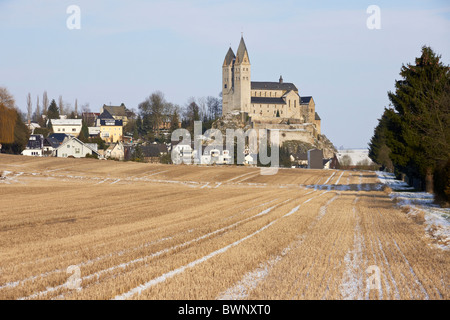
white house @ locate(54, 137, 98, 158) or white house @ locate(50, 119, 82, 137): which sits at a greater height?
white house @ locate(50, 119, 82, 137)

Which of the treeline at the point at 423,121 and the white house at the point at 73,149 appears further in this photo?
the white house at the point at 73,149

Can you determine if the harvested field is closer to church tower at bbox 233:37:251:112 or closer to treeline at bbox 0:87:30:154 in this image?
treeline at bbox 0:87:30:154

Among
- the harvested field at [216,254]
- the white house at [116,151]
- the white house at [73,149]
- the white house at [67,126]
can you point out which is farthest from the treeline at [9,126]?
the harvested field at [216,254]

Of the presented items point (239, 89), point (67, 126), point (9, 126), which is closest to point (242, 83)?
point (239, 89)

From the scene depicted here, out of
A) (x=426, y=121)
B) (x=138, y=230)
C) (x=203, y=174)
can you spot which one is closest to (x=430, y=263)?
(x=138, y=230)

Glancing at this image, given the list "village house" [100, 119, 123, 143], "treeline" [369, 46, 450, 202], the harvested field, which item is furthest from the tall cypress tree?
"village house" [100, 119, 123, 143]

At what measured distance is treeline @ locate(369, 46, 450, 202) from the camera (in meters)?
34.5

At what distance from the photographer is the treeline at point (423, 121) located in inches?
1357

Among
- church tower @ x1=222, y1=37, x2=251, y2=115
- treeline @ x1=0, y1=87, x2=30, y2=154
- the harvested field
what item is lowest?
the harvested field

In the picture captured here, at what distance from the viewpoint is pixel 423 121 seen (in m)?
37.2

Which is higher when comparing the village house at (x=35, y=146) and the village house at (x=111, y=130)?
the village house at (x=111, y=130)

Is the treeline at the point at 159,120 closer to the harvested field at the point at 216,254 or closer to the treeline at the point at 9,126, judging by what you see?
the treeline at the point at 9,126

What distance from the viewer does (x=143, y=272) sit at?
10.9 metres

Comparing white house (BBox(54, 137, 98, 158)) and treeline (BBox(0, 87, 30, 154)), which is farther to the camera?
white house (BBox(54, 137, 98, 158))
